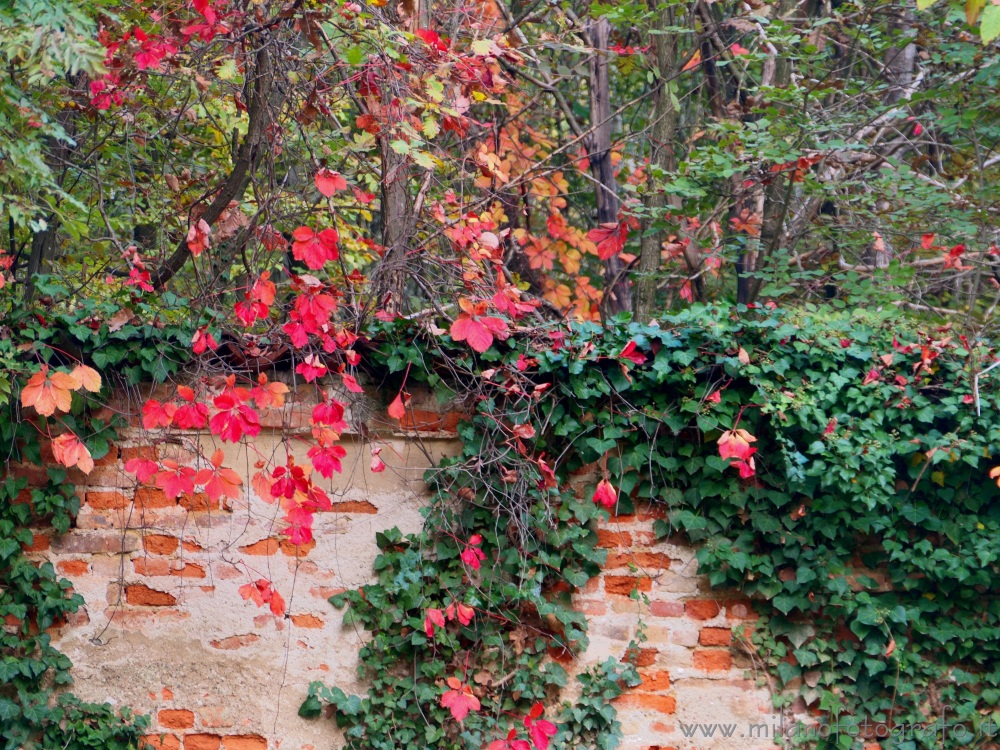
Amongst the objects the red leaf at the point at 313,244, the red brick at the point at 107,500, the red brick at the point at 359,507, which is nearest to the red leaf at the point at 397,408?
the red brick at the point at 359,507

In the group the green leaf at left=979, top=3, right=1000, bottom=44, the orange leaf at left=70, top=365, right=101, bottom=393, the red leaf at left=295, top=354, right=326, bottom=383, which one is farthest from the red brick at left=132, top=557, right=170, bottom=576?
the green leaf at left=979, top=3, right=1000, bottom=44

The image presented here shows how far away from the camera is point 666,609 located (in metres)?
3.58

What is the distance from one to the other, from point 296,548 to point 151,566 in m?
0.60

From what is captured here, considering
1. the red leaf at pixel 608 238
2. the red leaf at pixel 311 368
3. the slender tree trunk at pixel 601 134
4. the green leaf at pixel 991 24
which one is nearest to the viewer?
the green leaf at pixel 991 24

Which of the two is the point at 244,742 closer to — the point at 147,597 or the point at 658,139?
the point at 147,597

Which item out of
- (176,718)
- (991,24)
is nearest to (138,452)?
(176,718)

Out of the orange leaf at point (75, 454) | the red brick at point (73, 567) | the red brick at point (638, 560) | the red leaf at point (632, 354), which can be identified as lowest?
the red brick at point (73, 567)

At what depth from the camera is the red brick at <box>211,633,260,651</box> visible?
3.54 m

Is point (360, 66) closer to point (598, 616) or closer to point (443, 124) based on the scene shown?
point (443, 124)

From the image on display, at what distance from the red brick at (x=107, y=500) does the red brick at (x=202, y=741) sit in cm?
98

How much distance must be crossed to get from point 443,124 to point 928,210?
7.97 ft

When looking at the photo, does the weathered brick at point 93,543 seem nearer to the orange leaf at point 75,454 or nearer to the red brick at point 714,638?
the orange leaf at point 75,454

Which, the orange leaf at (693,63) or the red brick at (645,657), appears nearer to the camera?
the red brick at (645,657)

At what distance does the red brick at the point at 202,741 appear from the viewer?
11.5 feet
